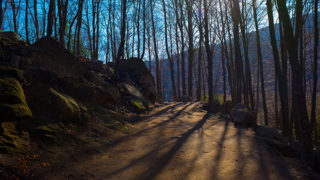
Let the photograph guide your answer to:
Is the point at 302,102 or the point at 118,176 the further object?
the point at 302,102

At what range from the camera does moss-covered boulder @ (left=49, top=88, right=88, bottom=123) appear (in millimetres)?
3973

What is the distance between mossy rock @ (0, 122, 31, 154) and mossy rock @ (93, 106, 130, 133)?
228 centimetres

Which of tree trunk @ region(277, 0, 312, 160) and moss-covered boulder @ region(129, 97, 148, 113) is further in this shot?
moss-covered boulder @ region(129, 97, 148, 113)

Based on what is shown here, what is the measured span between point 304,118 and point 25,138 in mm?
5469

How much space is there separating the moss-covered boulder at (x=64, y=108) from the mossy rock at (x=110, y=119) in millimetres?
917

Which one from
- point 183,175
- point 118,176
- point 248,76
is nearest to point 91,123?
point 118,176

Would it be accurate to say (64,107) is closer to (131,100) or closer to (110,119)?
(110,119)

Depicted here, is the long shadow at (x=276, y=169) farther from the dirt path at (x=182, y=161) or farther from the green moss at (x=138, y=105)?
the green moss at (x=138, y=105)

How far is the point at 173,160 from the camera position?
3643 mm

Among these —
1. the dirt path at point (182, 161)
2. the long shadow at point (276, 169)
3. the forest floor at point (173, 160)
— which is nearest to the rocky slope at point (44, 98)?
the forest floor at point (173, 160)

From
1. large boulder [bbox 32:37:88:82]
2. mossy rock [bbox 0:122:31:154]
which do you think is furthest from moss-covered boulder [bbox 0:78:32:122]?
large boulder [bbox 32:37:88:82]

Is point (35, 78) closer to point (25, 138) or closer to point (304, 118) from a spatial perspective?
point (25, 138)

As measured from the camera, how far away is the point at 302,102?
4051 millimetres

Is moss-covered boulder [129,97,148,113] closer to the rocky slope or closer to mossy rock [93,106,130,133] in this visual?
the rocky slope
